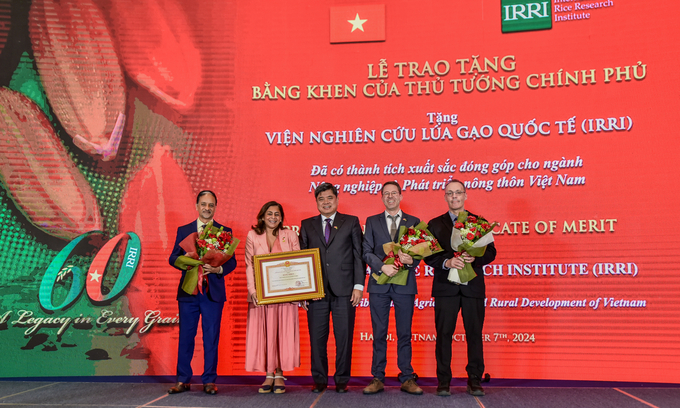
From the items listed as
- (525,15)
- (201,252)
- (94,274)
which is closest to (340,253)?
(201,252)

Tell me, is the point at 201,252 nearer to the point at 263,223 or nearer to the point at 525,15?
the point at 263,223

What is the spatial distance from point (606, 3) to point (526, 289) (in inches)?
106

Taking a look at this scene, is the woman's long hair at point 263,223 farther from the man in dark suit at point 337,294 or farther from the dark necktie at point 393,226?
the dark necktie at point 393,226

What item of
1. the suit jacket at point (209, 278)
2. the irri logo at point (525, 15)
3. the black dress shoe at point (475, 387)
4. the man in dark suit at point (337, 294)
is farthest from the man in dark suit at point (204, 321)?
the irri logo at point (525, 15)

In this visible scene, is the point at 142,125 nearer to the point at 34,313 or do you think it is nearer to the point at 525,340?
the point at 34,313

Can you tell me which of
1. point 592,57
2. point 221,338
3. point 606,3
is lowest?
point 221,338

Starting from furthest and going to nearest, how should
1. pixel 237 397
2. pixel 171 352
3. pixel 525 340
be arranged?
pixel 171 352 < pixel 525 340 < pixel 237 397

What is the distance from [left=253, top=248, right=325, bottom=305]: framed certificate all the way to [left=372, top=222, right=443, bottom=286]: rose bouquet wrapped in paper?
0.49m

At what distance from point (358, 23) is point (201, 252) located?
2602mm

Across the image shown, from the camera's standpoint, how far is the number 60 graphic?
4.39 metres

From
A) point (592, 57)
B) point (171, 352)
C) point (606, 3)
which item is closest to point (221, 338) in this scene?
point (171, 352)

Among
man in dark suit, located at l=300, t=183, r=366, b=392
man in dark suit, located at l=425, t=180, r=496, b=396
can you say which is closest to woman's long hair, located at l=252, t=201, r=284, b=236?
man in dark suit, located at l=300, t=183, r=366, b=392

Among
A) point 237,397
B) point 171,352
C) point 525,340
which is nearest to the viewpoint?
point 237,397

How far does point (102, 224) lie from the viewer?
4.46m
